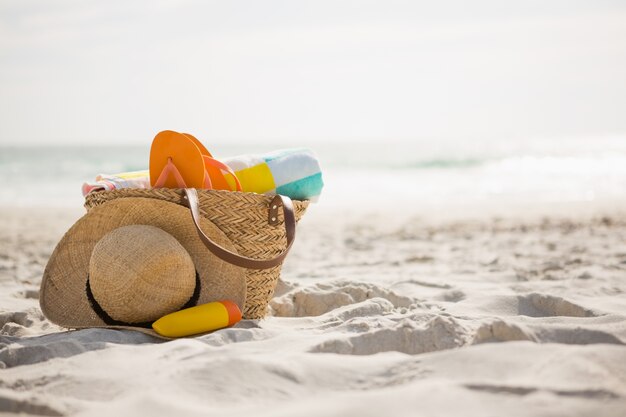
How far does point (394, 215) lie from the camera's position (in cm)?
956

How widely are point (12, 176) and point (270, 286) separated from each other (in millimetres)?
19372

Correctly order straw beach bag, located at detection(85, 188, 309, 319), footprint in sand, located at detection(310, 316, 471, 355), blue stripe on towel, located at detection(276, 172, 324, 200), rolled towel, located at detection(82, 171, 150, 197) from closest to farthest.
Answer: footprint in sand, located at detection(310, 316, 471, 355) < straw beach bag, located at detection(85, 188, 309, 319) < rolled towel, located at detection(82, 171, 150, 197) < blue stripe on towel, located at detection(276, 172, 324, 200)

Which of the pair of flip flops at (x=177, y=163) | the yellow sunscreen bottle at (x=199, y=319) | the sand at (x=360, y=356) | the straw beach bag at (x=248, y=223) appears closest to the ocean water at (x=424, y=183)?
the sand at (x=360, y=356)

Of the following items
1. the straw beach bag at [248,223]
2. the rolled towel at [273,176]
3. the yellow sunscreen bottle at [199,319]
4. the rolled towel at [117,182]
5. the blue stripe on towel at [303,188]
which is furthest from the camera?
the blue stripe on towel at [303,188]

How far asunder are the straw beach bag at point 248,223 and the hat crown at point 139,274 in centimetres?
15

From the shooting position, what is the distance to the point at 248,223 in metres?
2.69

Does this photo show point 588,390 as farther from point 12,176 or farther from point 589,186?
point 12,176

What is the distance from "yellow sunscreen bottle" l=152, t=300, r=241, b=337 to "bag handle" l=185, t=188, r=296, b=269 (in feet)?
0.57

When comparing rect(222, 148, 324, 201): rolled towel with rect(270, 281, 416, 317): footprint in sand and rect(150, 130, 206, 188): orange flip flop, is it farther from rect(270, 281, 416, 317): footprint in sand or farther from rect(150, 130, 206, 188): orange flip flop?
rect(270, 281, 416, 317): footprint in sand

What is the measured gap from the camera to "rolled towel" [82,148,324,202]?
290cm

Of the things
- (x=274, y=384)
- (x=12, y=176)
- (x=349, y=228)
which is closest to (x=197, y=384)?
(x=274, y=384)

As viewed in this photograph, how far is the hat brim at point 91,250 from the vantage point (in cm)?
262

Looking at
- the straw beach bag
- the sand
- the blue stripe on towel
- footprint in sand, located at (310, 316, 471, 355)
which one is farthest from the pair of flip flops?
footprint in sand, located at (310, 316, 471, 355)

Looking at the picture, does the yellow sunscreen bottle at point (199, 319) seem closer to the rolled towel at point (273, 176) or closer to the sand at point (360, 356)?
the sand at point (360, 356)
